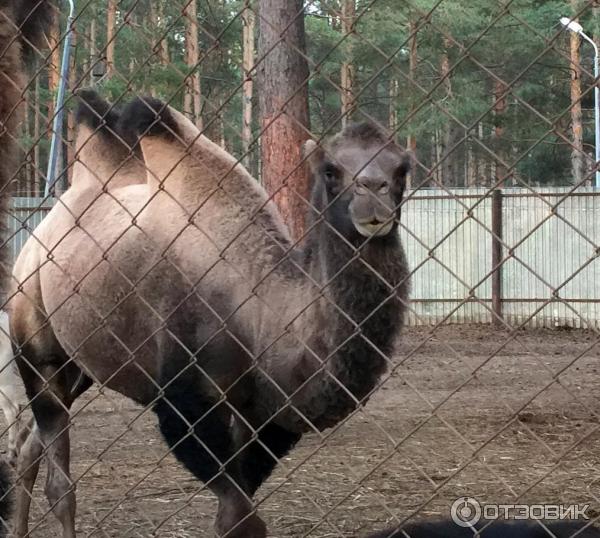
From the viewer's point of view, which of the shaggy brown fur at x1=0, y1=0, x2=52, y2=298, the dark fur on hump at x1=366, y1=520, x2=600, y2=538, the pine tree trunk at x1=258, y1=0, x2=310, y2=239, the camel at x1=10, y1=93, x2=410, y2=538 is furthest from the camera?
the pine tree trunk at x1=258, y1=0, x2=310, y2=239

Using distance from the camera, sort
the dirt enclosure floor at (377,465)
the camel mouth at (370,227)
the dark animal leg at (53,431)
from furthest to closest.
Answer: the dirt enclosure floor at (377,465) < the dark animal leg at (53,431) < the camel mouth at (370,227)

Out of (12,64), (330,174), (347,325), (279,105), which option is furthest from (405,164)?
(279,105)

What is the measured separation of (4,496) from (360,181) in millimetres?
1714

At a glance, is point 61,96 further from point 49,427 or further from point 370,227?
point 49,427

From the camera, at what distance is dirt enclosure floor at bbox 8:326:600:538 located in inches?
209

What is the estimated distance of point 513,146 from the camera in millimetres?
25516

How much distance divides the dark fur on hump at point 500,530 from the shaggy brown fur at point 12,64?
5.74 feet

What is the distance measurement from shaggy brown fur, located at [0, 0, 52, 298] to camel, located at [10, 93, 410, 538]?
265mm

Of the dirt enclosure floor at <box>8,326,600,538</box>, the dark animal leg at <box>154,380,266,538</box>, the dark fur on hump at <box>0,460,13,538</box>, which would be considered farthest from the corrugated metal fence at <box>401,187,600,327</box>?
the dark fur on hump at <box>0,460,13,538</box>

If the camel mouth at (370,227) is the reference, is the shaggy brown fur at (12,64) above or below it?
above

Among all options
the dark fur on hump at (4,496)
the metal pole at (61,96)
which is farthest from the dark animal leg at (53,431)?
the dark fur on hump at (4,496)

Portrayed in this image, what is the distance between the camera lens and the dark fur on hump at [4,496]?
137 inches
